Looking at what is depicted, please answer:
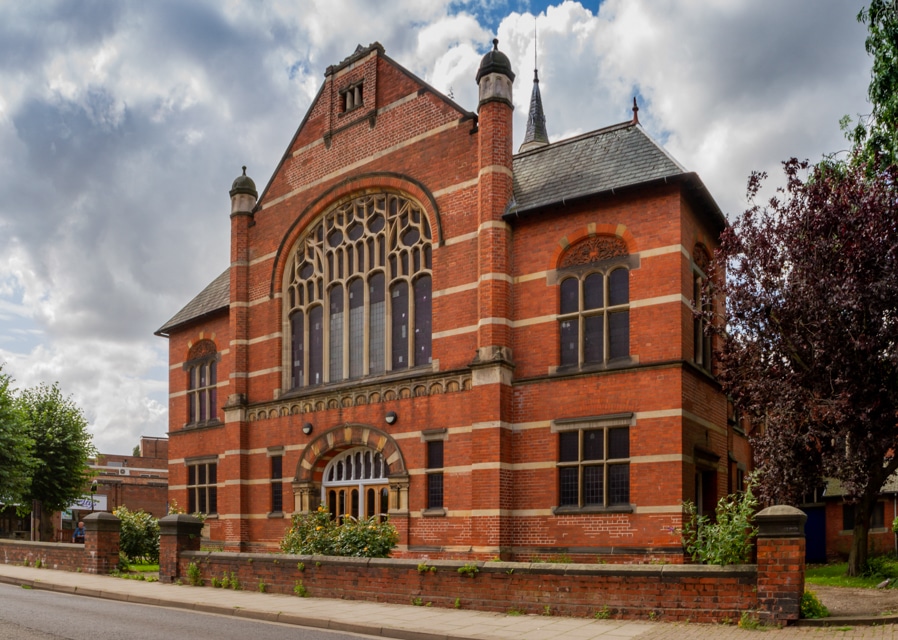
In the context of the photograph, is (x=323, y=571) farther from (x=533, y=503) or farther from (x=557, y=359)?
(x=557, y=359)

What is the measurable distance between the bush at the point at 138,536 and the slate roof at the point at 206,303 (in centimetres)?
643

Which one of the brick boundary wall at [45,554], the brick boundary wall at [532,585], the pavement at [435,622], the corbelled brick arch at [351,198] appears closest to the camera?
the pavement at [435,622]

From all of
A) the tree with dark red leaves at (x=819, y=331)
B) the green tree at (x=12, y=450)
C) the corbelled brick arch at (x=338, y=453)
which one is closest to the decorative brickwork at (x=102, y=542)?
the corbelled brick arch at (x=338, y=453)

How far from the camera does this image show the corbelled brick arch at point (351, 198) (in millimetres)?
21172

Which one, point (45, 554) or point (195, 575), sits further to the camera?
point (45, 554)

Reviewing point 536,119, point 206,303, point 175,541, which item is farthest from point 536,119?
point 175,541

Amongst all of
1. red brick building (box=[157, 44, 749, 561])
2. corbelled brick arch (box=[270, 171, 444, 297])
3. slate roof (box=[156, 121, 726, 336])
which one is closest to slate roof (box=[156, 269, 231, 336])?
red brick building (box=[157, 44, 749, 561])

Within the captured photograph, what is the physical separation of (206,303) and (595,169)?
1481 centimetres

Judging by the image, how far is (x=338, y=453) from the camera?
74.6ft

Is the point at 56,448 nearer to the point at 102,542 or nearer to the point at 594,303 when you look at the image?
the point at 102,542

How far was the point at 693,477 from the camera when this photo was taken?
57.8 ft

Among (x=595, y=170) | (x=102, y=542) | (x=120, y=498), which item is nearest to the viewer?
(x=595, y=170)

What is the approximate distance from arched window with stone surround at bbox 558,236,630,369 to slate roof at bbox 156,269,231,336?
1219cm

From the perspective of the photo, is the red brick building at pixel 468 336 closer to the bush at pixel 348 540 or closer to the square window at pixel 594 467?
the square window at pixel 594 467
